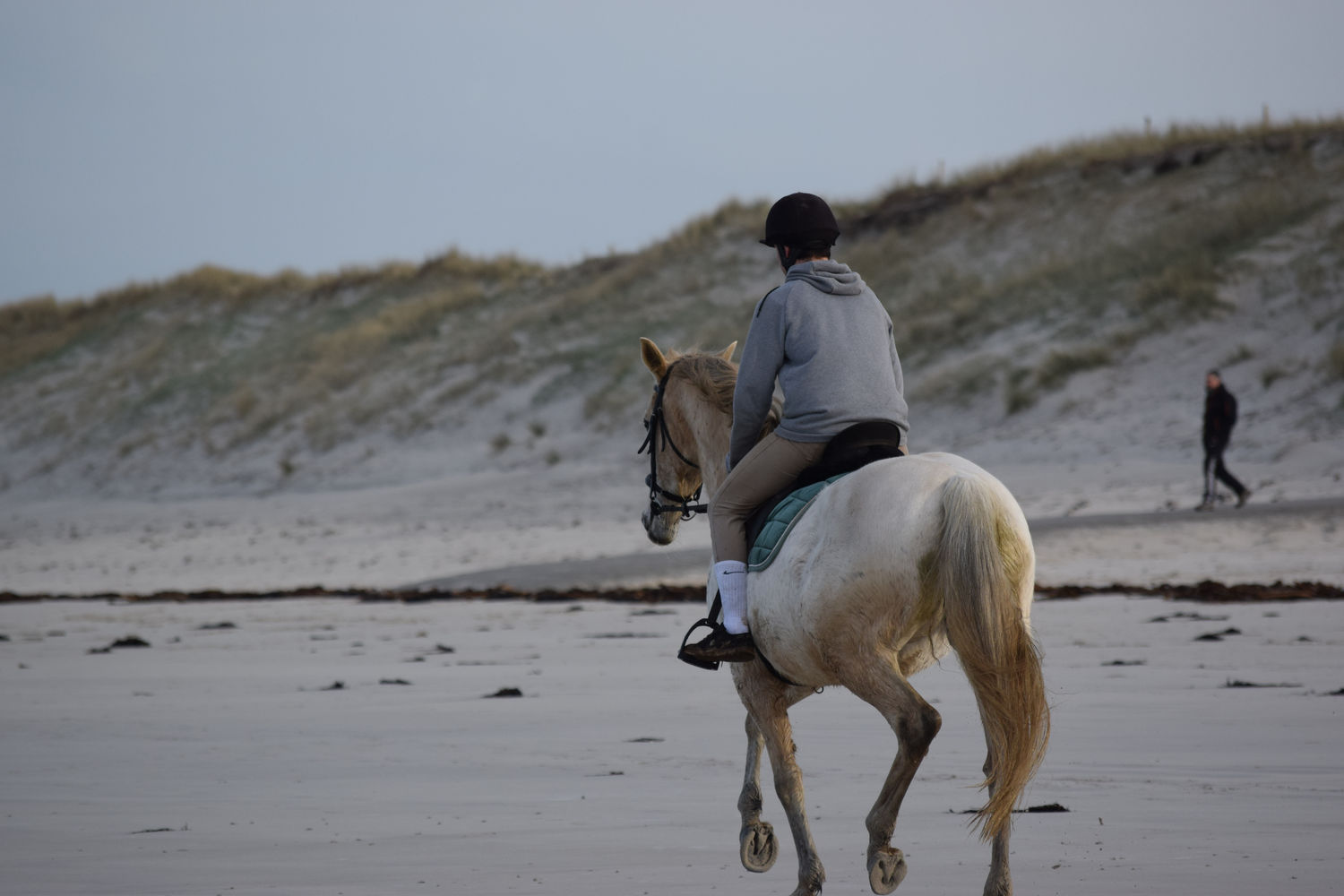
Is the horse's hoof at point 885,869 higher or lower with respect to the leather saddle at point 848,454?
lower

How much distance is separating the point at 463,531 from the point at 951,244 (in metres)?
18.5

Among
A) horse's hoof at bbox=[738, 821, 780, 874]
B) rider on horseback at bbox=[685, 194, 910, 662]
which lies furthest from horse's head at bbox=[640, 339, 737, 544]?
horse's hoof at bbox=[738, 821, 780, 874]

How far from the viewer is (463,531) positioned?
78.3 ft

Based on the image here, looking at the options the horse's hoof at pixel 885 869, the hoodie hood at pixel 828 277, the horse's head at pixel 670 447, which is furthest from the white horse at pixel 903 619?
the horse's head at pixel 670 447

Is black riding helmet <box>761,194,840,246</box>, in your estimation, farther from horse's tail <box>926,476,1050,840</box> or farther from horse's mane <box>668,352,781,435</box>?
horse's tail <box>926,476,1050,840</box>

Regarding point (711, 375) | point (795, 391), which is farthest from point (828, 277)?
point (711, 375)

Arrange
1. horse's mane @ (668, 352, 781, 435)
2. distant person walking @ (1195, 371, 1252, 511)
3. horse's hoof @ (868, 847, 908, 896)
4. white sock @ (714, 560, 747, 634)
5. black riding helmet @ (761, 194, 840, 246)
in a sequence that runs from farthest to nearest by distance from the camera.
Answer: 1. distant person walking @ (1195, 371, 1252, 511)
2. horse's mane @ (668, 352, 781, 435)
3. black riding helmet @ (761, 194, 840, 246)
4. white sock @ (714, 560, 747, 634)
5. horse's hoof @ (868, 847, 908, 896)

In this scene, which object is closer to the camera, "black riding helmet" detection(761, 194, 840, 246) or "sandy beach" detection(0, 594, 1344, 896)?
"sandy beach" detection(0, 594, 1344, 896)

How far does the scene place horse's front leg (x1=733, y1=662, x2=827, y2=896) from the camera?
466 centimetres

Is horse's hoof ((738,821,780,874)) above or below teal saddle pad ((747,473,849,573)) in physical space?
below

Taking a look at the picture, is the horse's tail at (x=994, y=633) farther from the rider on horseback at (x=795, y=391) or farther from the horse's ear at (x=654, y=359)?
the horse's ear at (x=654, y=359)

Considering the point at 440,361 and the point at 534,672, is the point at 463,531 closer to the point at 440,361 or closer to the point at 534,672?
the point at 534,672

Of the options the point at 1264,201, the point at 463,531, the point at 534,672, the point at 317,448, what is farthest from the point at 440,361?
the point at 534,672

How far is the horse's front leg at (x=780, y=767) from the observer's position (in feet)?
15.3
